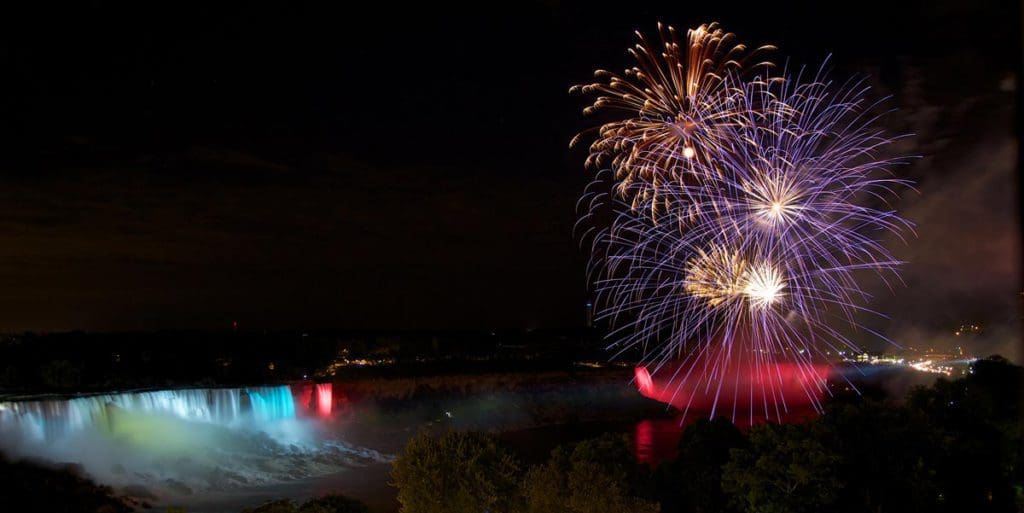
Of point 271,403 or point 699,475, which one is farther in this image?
point 271,403

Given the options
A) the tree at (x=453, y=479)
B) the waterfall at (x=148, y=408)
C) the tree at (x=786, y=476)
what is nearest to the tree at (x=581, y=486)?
the tree at (x=453, y=479)

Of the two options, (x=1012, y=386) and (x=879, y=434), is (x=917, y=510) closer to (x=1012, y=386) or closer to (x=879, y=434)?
(x=879, y=434)

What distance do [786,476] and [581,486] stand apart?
4.16 m

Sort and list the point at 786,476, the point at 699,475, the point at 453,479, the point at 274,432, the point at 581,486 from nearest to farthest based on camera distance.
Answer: the point at 581,486 < the point at 453,479 < the point at 786,476 < the point at 699,475 < the point at 274,432

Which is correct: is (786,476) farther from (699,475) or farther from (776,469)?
(699,475)

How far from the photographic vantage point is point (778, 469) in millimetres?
14664

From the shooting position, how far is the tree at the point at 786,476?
47.2 ft

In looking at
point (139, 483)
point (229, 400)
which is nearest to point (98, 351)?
point (229, 400)

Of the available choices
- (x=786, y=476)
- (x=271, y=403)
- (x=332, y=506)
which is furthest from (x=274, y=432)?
(x=786, y=476)

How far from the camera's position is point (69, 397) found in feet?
104

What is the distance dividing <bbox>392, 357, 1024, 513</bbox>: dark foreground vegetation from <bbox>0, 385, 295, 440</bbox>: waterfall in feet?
67.7

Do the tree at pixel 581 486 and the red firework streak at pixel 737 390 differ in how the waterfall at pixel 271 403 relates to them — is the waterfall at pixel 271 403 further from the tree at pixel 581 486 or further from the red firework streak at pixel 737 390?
the tree at pixel 581 486

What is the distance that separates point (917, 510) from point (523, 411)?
4063 centimetres

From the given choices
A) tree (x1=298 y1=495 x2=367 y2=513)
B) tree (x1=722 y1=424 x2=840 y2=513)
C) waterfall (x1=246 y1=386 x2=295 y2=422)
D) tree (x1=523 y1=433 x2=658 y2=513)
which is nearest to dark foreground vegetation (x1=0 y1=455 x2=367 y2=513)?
tree (x1=298 y1=495 x2=367 y2=513)
